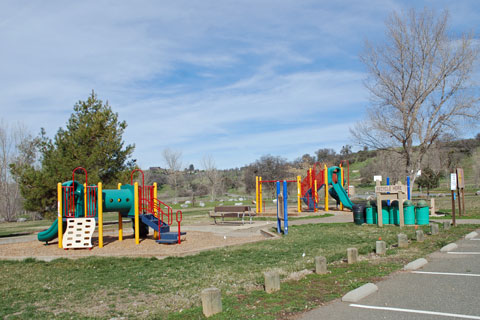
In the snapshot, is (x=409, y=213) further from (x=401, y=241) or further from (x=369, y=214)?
(x=401, y=241)

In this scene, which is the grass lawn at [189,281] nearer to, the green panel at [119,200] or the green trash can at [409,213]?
the green panel at [119,200]

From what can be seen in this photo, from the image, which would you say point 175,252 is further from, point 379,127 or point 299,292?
point 379,127

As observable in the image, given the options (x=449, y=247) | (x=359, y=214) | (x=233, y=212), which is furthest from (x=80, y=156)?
(x=449, y=247)

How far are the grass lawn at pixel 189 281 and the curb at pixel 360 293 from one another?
255mm

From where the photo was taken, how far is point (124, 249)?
11977mm

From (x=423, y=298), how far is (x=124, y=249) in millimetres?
8736

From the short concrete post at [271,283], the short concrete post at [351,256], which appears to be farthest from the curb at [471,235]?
the short concrete post at [271,283]

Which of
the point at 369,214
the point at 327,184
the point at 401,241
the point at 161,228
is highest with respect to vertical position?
the point at 327,184

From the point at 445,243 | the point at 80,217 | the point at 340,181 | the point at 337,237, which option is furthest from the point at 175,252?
the point at 340,181

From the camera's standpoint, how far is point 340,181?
24.9 meters

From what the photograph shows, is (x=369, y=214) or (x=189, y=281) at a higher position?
(x=369, y=214)

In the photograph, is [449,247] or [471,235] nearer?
[449,247]

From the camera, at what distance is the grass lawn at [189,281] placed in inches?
223

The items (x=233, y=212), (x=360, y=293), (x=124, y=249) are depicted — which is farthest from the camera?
(x=233, y=212)
